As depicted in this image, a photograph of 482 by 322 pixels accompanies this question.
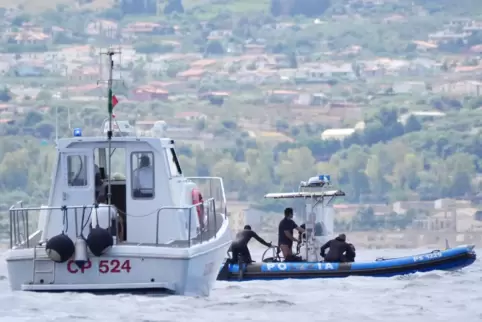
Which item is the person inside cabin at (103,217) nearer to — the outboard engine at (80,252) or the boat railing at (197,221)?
the outboard engine at (80,252)

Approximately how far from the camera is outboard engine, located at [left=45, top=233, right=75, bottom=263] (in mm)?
25672

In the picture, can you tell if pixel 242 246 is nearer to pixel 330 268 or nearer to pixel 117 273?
pixel 330 268

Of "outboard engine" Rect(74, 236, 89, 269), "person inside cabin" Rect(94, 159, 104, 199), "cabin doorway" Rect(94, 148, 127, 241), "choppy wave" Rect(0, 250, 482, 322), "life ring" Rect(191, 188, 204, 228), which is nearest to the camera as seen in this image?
"choppy wave" Rect(0, 250, 482, 322)

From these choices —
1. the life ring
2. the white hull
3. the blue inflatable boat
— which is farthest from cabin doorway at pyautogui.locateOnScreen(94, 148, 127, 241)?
the blue inflatable boat

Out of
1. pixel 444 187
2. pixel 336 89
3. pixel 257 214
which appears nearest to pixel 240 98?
pixel 336 89

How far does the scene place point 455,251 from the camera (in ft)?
113

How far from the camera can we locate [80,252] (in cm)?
2575

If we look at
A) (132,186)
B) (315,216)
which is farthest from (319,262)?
(132,186)

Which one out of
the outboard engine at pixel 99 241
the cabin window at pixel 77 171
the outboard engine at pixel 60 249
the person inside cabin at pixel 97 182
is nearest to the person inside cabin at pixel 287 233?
the person inside cabin at pixel 97 182

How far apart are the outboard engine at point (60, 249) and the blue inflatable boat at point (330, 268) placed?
308 inches

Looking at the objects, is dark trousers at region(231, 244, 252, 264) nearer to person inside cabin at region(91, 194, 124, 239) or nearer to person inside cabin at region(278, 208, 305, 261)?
person inside cabin at region(278, 208, 305, 261)

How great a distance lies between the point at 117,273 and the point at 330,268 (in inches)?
310

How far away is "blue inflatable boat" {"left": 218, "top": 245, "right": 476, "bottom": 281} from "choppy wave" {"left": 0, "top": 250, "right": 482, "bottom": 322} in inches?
35.1

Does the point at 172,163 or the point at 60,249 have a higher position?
the point at 172,163
